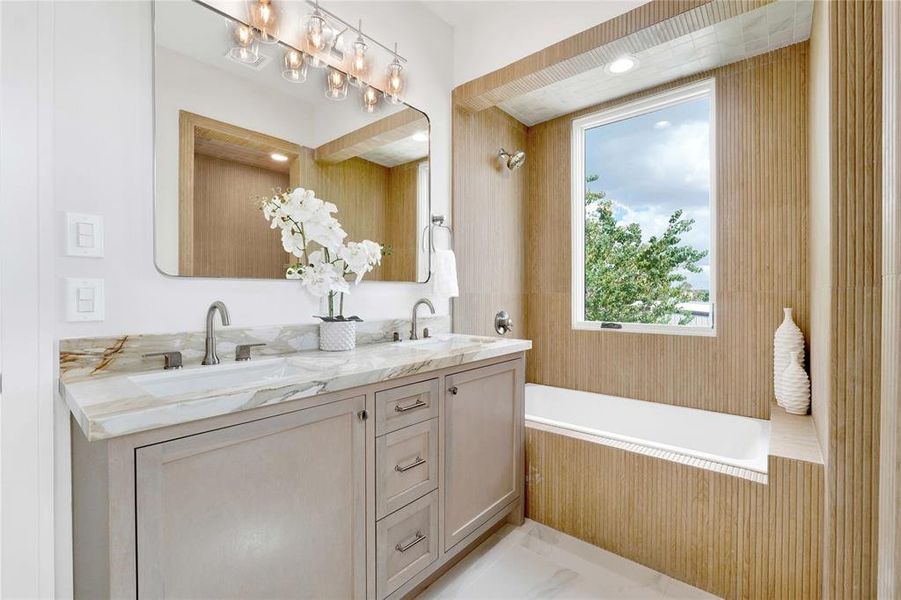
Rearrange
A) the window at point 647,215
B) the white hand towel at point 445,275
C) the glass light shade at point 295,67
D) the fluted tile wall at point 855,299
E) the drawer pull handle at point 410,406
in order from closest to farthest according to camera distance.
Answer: the fluted tile wall at point 855,299 < the drawer pull handle at point 410,406 < the glass light shade at point 295,67 < the white hand towel at point 445,275 < the window at point 647,215

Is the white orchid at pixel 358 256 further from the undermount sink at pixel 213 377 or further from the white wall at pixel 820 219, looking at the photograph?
the white wall at pixel 820 219

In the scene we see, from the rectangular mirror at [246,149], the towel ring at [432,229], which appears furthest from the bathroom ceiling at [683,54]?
the rectangular mirror at [246,149]

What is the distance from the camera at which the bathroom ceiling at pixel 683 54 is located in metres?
1.92

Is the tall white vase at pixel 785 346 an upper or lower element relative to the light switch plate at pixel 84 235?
lower

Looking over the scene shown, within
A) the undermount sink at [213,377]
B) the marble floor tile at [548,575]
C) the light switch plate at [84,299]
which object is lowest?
the marble floor tile at [548,575]

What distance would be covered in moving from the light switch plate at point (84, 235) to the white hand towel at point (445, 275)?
→ 4.60ft

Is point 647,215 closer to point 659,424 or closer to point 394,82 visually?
point 659,424

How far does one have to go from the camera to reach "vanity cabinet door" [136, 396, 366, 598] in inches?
34.8

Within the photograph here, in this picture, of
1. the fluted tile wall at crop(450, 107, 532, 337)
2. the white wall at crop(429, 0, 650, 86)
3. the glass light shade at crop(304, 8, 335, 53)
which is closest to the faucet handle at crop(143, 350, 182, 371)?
the glass light shade at crop(304, 8, 335, 53)

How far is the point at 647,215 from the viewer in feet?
8.92

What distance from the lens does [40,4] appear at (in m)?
1.11

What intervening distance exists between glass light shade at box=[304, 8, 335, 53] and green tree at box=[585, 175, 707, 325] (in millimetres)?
1961

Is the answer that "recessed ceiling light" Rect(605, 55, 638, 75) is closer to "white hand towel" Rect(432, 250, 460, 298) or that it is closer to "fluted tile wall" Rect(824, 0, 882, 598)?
"fluted tile wall" Rect(824, 0, 882, 598)

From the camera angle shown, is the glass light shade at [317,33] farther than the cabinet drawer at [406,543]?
Yes
